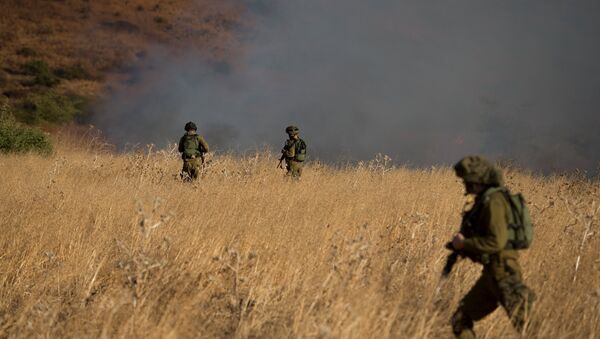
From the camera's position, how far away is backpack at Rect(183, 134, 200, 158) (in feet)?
30.1

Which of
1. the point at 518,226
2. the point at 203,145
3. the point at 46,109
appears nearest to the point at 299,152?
the point at 203,145

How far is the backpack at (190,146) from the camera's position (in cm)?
917

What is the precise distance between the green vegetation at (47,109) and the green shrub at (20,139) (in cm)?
928

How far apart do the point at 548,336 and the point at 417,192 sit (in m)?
5.00

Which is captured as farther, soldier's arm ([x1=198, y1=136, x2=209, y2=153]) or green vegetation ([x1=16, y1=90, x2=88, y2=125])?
green vegetation ([x1=16, y1=90, x2=88, y2=125])

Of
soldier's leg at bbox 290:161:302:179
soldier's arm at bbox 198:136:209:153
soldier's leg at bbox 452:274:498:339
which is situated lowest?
soldier's leg at bbox 452:274:498:339

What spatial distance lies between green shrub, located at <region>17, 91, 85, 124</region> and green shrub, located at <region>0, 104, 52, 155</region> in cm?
929

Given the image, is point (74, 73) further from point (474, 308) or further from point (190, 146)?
point (474, 308)

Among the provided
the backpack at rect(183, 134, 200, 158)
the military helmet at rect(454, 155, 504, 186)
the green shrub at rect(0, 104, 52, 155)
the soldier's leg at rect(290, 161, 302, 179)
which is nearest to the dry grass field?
the military helmet at rect(454, 155, 504, 186)

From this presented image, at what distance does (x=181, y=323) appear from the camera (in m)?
3.33

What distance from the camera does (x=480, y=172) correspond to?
3049 millimetres

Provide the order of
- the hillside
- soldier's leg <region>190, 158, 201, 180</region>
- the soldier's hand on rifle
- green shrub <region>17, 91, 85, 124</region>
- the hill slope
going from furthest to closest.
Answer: the hill slope < the hillside < green shrub <region>17, 91, 85, 124</region> < soldier's leg <region>190, 158, 201, 180</region> < the soldier's hand on rifle

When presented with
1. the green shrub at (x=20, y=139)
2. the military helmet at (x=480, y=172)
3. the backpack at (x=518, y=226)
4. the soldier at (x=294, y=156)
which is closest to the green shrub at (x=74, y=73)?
the green shrub at (x=20, y=139)

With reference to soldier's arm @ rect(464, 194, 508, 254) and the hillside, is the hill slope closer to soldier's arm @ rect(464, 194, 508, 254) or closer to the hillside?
the hillside
